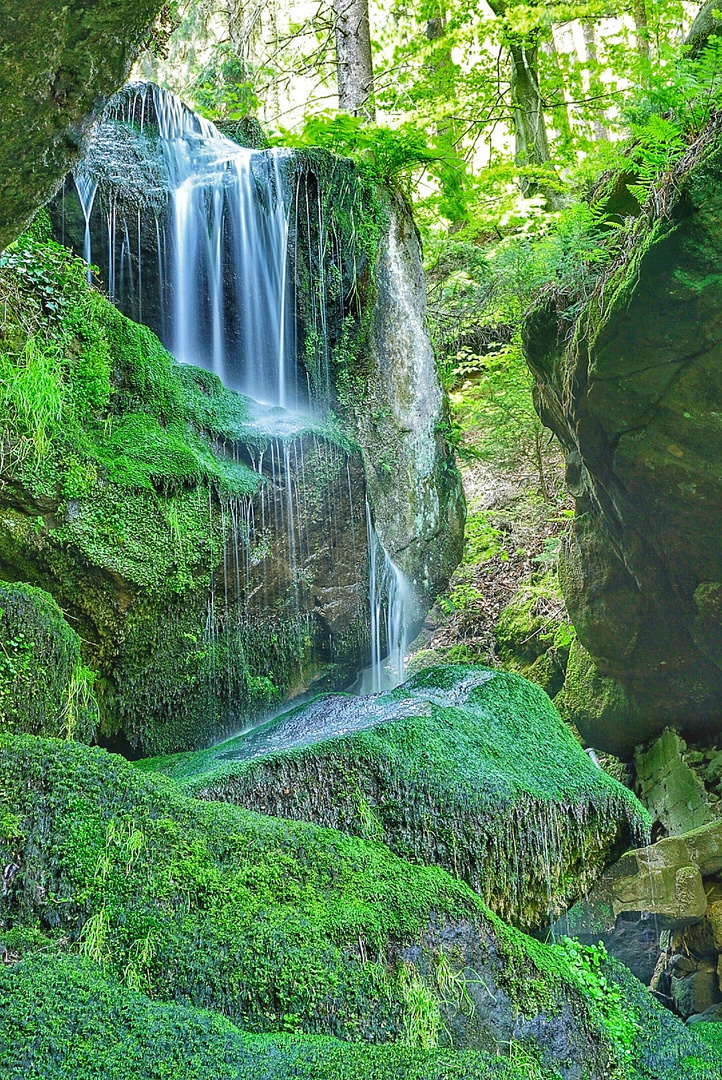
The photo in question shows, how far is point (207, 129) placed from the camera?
9.56 meters

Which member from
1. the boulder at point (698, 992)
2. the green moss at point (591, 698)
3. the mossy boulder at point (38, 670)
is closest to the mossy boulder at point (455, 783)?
the mossy boulder at point (38, 670)

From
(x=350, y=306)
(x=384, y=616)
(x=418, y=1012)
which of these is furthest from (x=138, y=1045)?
(x=350, y=306)

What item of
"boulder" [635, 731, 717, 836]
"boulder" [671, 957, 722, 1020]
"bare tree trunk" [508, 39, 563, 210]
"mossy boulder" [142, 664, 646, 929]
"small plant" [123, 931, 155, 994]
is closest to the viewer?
"small plant" [123, 931, 155, 994]

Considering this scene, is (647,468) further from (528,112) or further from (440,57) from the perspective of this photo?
(440,57)

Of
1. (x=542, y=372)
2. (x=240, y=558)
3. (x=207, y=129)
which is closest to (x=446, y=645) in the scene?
(x=542, y=372)

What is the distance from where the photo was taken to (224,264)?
8.87m

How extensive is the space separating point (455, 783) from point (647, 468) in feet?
15.2

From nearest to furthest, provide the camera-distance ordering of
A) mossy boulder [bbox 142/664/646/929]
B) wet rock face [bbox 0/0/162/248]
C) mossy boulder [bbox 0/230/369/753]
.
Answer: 1. wet rock face [bbox 0/0/162/248]
2. mossy boulder [bbox 142/664/646/929]
3. mossy boulder [bbox 0/230/369/753]

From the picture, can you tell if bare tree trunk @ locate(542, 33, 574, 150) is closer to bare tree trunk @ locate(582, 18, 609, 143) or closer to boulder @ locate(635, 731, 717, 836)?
bare tree trunk @ locate(582, 18, 609, 143)

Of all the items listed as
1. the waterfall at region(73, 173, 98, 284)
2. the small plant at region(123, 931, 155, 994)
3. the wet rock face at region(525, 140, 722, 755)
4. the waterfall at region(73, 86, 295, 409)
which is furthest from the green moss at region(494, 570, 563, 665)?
the small plant at region(123, 931, 155, 994)

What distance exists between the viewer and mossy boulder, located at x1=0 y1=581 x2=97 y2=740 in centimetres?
437

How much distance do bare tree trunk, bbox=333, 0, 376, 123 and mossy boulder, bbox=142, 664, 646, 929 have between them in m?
11.1

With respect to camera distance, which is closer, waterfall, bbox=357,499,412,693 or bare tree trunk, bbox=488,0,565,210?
waterfall, bbox=357,499,412,693

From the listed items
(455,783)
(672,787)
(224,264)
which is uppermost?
(224,264)
